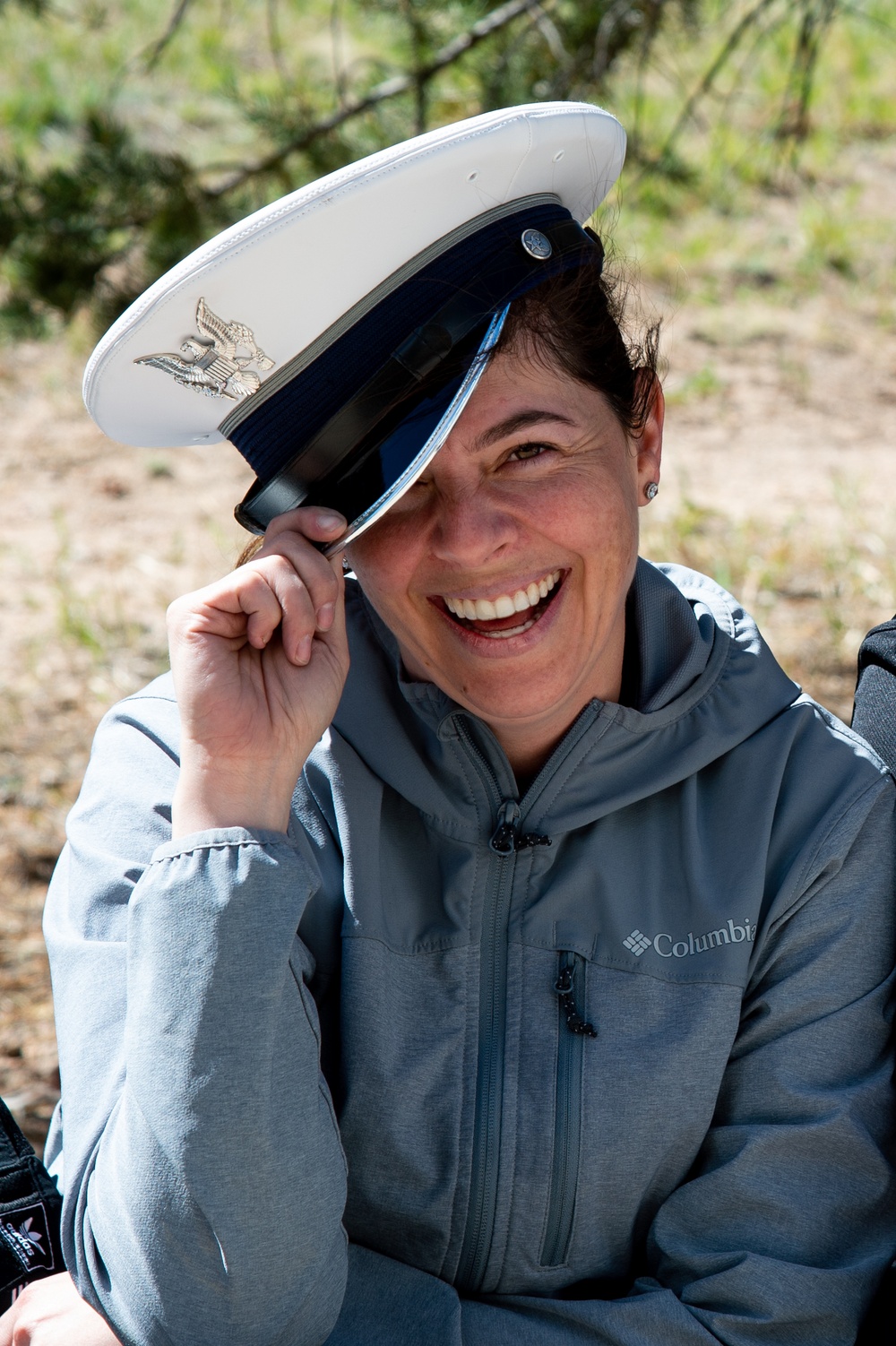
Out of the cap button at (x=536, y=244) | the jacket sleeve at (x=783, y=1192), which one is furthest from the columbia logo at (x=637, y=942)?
the cap button at (x=536, y=244)

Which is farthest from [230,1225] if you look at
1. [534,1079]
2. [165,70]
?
[165,70]

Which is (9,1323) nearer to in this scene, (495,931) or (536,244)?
(495,931)

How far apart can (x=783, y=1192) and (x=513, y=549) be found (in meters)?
0.84

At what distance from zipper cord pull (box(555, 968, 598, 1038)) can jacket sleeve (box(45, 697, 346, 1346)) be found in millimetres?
319

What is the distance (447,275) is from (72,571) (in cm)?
368

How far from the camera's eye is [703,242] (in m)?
7.25

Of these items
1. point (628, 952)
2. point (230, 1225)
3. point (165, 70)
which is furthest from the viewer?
point (165, 70)

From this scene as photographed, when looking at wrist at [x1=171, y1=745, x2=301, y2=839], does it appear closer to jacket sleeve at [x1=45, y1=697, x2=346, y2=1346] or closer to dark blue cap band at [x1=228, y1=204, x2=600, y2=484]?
jacket sleeve at [x1=45, y1=697, x2=346, y2=1346]

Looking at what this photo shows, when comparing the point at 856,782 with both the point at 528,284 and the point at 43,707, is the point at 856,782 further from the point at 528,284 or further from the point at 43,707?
the point at 43,707

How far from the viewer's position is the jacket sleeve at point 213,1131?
1463 millimetres

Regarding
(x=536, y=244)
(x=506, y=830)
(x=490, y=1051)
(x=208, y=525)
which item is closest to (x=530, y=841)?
(x=506, y=830)

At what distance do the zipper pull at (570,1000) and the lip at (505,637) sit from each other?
0.39 meters

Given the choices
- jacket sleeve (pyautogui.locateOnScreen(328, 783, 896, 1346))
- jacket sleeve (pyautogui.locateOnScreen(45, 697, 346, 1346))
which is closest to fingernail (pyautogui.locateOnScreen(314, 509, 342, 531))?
jacket sleeve (pyautogui.locateOnScreen(45, 697, 346, 1346))

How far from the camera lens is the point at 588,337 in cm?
180
